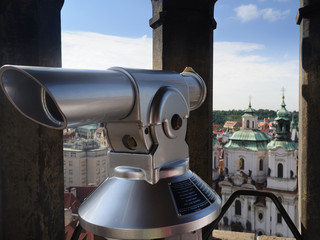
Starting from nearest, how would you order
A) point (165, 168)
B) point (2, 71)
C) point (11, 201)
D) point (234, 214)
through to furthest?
point (2, 71)
point (165, 168)
point (11, 201)
point (234, 214)

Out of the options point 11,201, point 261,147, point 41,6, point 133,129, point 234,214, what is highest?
point 41,6

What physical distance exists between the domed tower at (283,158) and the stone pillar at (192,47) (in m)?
15.6

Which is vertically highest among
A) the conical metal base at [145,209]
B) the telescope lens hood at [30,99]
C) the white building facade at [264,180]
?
the telescope lens hood at [30,99]

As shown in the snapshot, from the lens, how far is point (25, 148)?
0.96m

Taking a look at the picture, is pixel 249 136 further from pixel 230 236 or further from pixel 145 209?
pixel 145 209

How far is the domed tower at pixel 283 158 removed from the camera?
1620 cm

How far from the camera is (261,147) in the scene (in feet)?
62.8

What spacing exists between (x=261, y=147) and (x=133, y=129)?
1969cm

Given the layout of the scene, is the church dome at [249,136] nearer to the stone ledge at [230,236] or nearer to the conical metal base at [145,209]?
the stone ledge at [230,236]

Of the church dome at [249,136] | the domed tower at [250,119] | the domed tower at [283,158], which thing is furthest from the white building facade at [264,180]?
the domed tower at [250,119]

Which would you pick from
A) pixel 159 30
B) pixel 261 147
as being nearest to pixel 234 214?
pixel 261 147

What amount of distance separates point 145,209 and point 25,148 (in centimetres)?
64

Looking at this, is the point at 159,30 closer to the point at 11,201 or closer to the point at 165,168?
the point at 11,201

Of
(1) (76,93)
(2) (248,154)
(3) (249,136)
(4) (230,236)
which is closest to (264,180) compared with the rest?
(2) (248,154)
